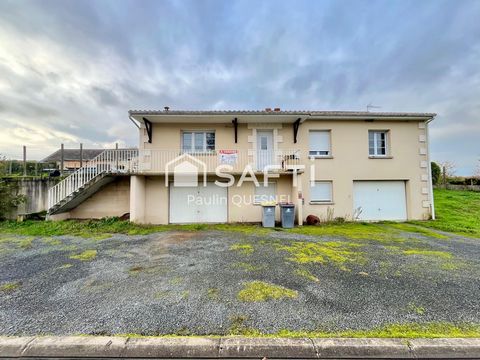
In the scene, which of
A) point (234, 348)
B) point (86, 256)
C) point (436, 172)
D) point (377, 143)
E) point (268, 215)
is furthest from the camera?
point (436, 172)

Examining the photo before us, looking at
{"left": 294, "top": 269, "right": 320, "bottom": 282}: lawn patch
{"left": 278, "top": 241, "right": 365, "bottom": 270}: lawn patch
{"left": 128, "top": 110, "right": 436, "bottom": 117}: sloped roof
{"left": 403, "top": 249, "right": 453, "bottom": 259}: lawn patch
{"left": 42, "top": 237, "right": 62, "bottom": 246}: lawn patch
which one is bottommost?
{"left": 403, "top": 249, "right": 453, "bottom": 259}: lawn patch

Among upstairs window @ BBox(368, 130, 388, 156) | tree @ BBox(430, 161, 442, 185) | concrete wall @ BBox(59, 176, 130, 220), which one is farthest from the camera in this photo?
tree @ BBox(430, 161, 442, 185)

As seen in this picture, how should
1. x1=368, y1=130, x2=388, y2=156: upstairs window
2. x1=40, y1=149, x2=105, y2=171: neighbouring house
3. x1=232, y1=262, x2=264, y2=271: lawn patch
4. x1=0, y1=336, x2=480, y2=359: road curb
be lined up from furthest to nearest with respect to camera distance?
x1=40, y1=149, x2=105, y2=171: neighbouring house < x1=368, y1=130, x2=388, y2=156: upstairs window < x1=232, y1=262, x2=264, y2=271: lawn patch < x1=0, y1=336, x2=480, y2=359: road curb

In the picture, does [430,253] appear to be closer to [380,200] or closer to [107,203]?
[380,200]

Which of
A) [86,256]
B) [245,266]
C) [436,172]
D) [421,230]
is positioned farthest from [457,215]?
[86,256]

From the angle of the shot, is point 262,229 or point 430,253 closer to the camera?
point 430,253

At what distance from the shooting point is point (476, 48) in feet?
37.9

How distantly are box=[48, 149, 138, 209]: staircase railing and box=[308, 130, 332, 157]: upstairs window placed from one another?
8.42m

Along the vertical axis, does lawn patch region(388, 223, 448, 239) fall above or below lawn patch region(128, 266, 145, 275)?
below

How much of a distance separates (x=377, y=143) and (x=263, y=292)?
10.5 metres

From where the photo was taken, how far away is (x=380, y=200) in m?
10.0

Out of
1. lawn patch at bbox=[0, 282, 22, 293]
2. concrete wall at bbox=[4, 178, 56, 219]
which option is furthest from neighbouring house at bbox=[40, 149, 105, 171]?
lawn patch at bbox=[0, 282, 22, 293]

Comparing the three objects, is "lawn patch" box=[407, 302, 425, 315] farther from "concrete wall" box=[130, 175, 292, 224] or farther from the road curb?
"concrete wall" box=[130, 175, 292, 224]

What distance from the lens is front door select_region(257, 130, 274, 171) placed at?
9.72 meters
